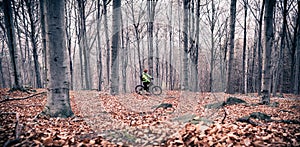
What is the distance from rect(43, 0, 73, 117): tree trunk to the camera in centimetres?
429

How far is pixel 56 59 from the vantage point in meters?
4.34

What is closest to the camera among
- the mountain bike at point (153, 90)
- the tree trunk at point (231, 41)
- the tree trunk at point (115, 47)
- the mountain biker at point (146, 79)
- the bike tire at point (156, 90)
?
the tree trunk at point (115, 47)

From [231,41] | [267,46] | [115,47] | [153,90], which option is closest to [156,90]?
[153,90]

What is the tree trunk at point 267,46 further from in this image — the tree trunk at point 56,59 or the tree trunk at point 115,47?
the tree trunk at point 56,59

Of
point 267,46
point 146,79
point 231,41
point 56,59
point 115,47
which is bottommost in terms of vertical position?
point 146,79

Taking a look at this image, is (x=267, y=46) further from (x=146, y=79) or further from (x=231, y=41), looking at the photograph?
(x=146, y=79)

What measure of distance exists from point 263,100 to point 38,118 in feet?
25.9

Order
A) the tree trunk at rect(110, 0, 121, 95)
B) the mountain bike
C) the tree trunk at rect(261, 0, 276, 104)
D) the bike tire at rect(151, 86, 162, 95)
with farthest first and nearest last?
the bike tire at rect(151, 86, 162, 95) < the mountain bike < the tree trunk at rect(110, 0, 121, 95) < the tree trunk at rect(261, 0, 276, 104)

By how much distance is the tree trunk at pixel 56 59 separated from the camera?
4.29 metres

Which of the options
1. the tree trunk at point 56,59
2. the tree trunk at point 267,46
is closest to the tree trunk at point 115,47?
Answer: the tree trunk at point 56,59

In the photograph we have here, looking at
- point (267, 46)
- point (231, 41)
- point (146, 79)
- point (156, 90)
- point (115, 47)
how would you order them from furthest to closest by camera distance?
point (156, 90)
point (231, 41)
point (146, 79)
point (115, 47)
point (267, 46)

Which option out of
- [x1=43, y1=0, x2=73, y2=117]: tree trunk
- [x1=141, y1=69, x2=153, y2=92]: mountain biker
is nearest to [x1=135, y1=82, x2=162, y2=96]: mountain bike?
[x1=141, y1=69, x2=153, y2=92]: mountain biker

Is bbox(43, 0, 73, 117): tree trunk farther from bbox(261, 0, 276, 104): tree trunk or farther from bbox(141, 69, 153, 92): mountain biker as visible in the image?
bbox(261, 0, 276, 104): tree trunk

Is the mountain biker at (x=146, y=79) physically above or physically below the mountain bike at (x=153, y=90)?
above
